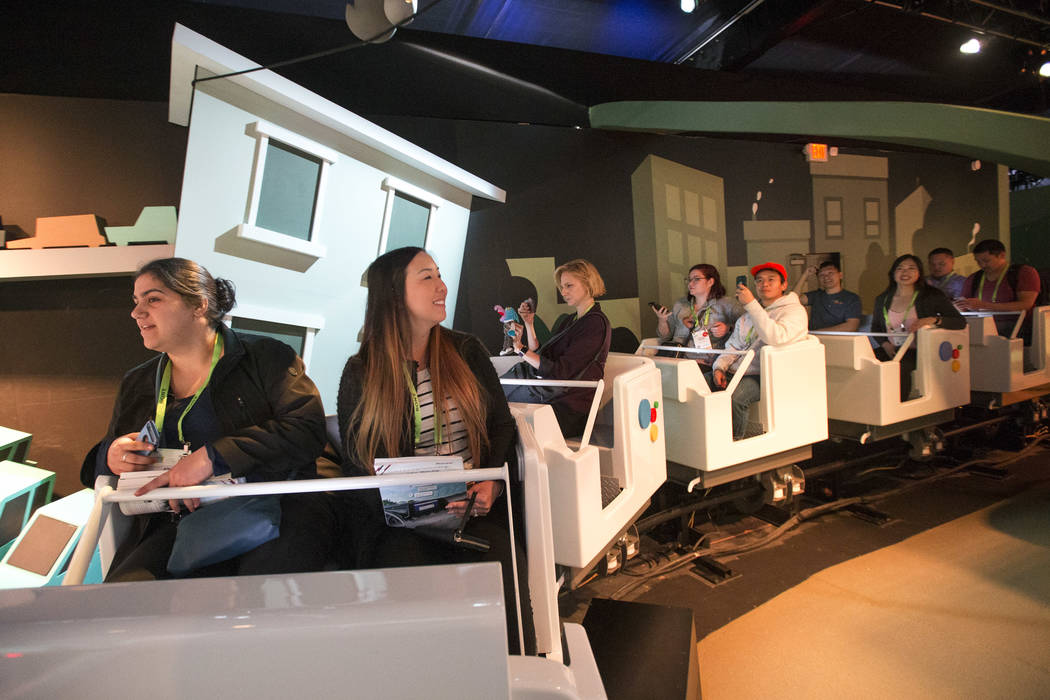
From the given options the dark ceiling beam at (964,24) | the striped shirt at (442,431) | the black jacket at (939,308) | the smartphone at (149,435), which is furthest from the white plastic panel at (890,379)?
the smartphone at (149,435)

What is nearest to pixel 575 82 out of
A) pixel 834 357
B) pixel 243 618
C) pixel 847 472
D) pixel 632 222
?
pixel 632 222

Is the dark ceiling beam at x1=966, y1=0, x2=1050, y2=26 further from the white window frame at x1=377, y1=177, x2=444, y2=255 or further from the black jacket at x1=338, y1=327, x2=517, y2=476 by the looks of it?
the black jacket at x1=338, y1=327, x2=517, y2=476

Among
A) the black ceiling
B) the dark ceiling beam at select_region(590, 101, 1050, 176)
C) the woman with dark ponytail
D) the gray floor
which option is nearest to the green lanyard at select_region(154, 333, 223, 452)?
the woman with dark ponytail

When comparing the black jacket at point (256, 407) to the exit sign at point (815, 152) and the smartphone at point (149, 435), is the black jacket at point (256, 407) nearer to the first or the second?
the smartphone at point (149, 435)

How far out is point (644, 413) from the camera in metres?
2.26

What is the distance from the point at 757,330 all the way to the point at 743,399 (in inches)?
15.7

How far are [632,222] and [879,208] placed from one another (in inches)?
117

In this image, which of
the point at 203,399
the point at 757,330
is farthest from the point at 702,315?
the point at 203,399

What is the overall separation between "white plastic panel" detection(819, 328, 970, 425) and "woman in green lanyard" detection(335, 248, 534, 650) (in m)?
2.74

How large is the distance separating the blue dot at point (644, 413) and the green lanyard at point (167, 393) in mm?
1552

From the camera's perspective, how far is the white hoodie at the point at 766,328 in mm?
2914

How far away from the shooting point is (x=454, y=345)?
166 cm

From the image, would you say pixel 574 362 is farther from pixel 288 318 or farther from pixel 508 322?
pixel 288 318

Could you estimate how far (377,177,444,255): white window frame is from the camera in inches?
118
